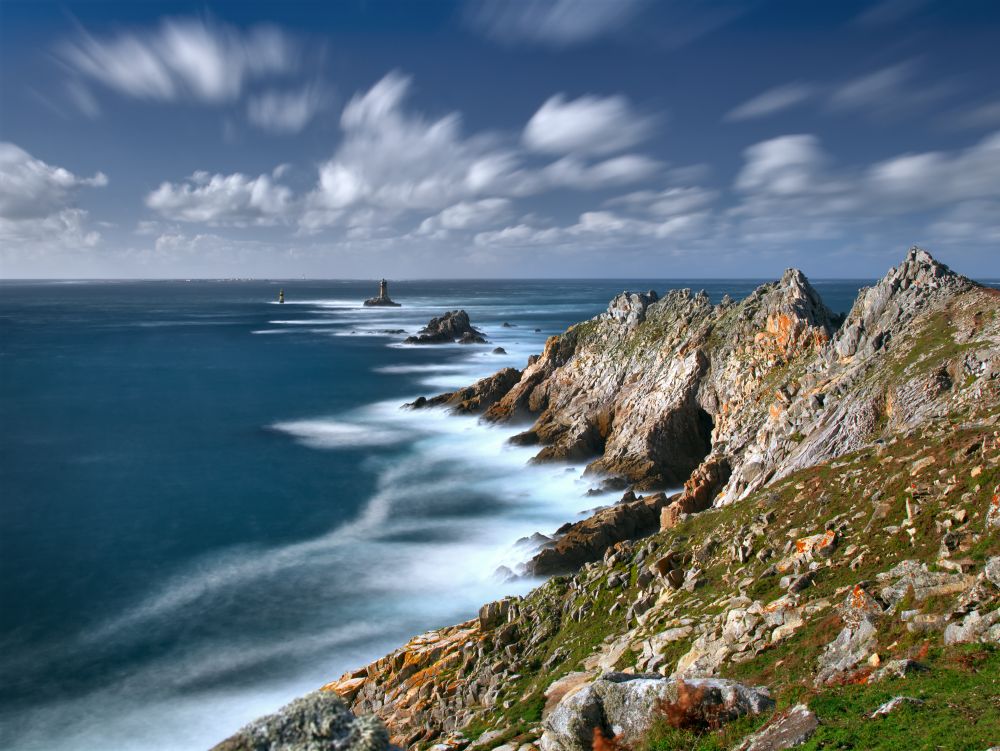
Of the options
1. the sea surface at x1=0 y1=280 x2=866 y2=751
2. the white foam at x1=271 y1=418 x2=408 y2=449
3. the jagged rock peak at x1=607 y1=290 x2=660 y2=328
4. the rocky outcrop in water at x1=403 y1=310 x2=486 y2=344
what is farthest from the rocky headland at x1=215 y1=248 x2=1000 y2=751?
the rocky outcrop in water at x1=403 y1=310 x2=486 y2=344

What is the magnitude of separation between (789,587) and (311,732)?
1254cm

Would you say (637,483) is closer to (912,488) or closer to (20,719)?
(912,488)

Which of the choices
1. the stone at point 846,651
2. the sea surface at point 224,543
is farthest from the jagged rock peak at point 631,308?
the stone at point 846,651

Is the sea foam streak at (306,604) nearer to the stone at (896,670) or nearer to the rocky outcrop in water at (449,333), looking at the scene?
the stone at (896,670)

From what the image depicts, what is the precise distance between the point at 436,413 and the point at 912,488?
164 ft

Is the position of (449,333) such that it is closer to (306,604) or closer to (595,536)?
(306,604)

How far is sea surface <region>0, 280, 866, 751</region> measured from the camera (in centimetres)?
2605

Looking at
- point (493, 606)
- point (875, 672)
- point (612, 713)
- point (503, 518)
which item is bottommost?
point (503, 518)

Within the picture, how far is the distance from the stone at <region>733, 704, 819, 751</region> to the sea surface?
19292 mm

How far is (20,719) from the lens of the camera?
79.7 ft

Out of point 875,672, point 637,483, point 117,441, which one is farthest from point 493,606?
point 117,441

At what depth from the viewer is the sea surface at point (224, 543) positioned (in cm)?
2605

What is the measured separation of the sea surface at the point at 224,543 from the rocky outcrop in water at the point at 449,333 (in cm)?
4413

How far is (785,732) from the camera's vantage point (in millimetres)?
11219
